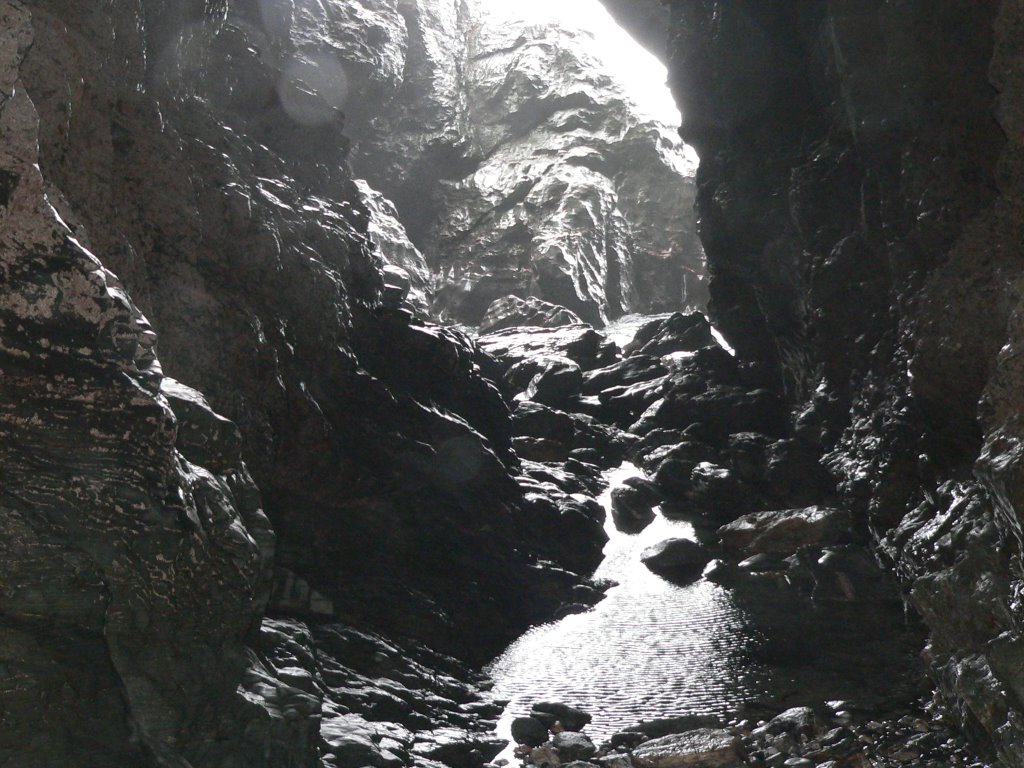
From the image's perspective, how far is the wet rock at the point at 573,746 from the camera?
9594 millimetres

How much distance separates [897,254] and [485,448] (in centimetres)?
810

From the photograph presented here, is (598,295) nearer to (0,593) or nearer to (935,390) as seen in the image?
(935,390)

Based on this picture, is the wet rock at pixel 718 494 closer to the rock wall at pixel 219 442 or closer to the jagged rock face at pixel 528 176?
the rock wall at pixel 219 442

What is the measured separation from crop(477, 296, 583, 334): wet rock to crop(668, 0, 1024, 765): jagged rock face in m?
18.4

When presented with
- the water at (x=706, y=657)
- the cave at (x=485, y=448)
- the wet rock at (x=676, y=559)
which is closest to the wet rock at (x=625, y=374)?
the cave at (x=485, y=448)

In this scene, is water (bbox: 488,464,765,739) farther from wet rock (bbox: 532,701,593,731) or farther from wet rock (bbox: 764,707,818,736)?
wet rock (bbox: 764,707,818,736)

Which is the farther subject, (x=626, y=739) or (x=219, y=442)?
(x=626, y=739)

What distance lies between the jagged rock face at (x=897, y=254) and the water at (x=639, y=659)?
105 inches

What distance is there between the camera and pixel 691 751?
9.33 metres

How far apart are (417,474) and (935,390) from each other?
8.19 meters

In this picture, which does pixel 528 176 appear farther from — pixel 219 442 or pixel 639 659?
pixel 219 442

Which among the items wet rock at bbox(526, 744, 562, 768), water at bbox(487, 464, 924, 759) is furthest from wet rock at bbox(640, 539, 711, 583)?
wet rock at bbox(526, 744, 562, 768)

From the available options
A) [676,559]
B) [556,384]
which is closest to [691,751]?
[676,559]

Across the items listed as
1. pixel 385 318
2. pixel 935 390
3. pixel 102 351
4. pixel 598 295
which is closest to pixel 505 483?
pixel 385 318
